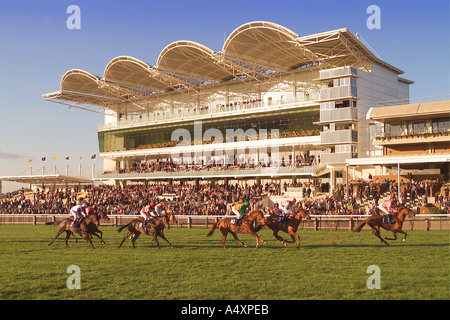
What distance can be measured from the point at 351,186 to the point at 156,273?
22838 mm

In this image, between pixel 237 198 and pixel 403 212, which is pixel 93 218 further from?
pixel 237 198

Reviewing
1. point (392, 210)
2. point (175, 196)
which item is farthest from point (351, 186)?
point (392, 210)

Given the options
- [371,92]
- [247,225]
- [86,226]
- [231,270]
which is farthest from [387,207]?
[371,92]

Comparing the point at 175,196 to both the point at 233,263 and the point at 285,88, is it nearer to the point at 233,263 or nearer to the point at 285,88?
the point at 285,88

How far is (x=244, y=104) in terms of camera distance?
42.8 m

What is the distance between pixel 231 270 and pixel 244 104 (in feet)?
109

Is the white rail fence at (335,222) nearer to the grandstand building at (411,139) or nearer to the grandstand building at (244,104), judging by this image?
the grandstand building at (411,139)

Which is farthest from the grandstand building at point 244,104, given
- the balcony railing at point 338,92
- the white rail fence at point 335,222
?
the white rail fence at point 335,222

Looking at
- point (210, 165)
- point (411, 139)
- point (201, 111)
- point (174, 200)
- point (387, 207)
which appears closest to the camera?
point (387, 207)

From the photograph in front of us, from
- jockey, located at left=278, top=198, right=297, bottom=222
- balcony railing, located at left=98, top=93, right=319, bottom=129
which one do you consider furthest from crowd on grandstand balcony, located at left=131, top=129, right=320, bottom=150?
jockey, located at left=278, top=198, right=297, bottom=222

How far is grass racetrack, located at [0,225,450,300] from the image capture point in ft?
26.5

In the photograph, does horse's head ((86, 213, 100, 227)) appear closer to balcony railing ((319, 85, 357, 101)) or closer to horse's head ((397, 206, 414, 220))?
horse's head ((397, 206, 414, 220))

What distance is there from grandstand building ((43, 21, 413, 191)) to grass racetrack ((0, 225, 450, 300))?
20.6 m
